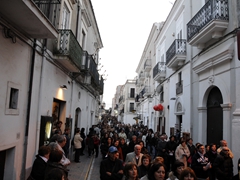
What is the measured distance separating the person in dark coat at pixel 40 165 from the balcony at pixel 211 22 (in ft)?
24.4

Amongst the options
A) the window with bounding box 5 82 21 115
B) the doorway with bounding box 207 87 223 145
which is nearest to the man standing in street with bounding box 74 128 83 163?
the window with bounding box 5 82 21 115

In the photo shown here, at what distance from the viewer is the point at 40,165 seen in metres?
4.09

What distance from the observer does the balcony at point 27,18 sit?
501 centimetres

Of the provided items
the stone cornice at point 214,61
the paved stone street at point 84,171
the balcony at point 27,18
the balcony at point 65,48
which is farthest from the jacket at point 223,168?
the balcony at point 65,48

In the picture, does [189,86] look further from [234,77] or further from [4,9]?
[4,9]

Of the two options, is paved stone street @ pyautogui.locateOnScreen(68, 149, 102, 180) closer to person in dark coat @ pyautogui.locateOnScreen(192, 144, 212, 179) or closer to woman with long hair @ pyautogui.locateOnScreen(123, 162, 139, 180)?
person in dark coat @ pyautogui.locateOnScreen(192, 144, 212, 179)

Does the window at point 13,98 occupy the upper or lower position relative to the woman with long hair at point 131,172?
upper

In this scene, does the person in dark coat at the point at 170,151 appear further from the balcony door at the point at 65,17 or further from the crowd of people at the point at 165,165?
the balcony door at the point at 65,17

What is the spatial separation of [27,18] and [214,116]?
323 inches

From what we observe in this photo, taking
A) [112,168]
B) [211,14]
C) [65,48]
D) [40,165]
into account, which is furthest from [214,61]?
[40,165]

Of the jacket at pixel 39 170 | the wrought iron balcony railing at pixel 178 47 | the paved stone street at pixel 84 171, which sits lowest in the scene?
the paved stone street at pixel 84 171

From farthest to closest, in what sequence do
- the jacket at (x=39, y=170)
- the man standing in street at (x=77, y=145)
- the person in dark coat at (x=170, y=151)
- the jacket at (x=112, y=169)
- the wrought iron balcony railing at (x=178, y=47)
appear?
the wrought iron balcony railing at (x=178, y=47)
the man standing in street at (x=77, y=145)
the person in dark coat at (x=170, y=151)
the jacket at (x=112, y=169)
the jacket at (x=39, y=170)

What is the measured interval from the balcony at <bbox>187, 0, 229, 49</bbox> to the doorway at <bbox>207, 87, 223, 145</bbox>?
231 cm

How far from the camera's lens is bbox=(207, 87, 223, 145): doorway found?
9.50m
